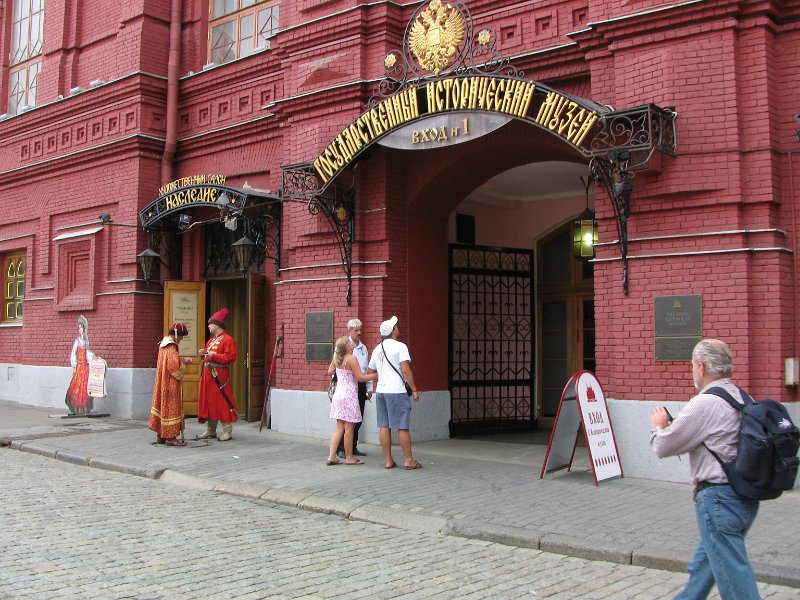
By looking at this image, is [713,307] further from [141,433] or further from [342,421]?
[141,433]

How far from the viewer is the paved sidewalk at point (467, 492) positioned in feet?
20.4

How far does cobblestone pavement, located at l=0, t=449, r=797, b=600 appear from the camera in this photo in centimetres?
528

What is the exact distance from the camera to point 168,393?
11180 mm

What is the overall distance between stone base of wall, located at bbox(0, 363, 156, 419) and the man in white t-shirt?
6.62m

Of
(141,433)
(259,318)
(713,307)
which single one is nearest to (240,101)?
(259,318)

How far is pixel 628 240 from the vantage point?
8914 mm

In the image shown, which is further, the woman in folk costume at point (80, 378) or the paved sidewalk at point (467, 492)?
the woman in folk costume at point (80, 378)

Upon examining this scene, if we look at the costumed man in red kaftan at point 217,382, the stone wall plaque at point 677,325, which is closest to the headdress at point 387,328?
the stone wall plaque at point 677,325

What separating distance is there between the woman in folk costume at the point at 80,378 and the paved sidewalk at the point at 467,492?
83.6 inches

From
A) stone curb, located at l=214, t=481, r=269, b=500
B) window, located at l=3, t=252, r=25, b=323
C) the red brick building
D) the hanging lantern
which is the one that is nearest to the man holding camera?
the red brick building

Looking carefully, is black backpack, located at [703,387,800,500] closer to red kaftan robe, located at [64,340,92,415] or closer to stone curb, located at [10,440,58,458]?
stone curb, located at [10,440,58,458]

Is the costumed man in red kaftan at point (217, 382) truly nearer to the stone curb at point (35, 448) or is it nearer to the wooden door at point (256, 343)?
the wooden door at point (256, 343)

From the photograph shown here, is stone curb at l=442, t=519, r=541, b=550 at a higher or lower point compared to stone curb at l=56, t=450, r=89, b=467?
lower

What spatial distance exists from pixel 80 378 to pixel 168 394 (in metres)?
4.25
